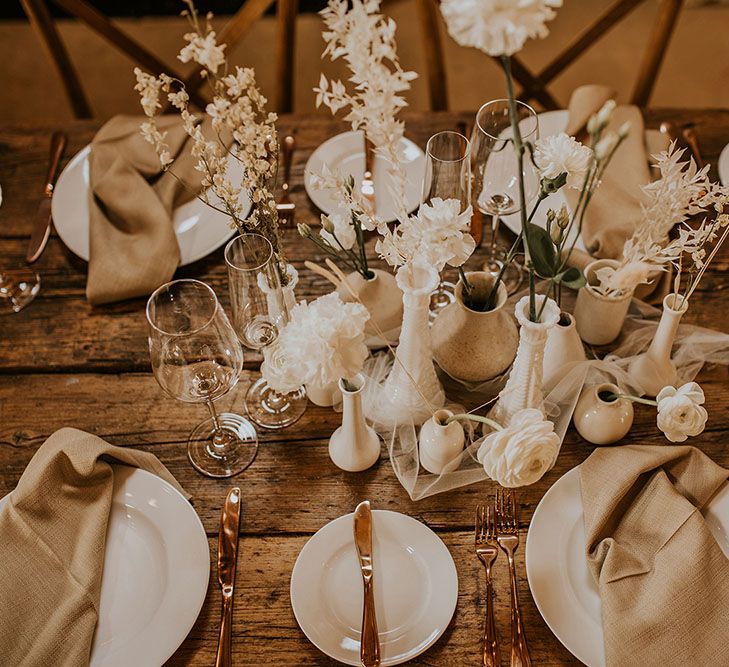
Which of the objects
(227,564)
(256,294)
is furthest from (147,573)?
(256,294)

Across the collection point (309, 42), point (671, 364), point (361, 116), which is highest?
point (361, 116)

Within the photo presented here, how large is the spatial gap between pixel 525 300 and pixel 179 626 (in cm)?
59

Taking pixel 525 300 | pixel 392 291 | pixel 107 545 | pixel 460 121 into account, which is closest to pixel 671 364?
pixel 525 300

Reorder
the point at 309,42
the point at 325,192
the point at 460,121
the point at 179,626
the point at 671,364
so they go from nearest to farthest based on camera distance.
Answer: the point at 179,626 → the point at 671,364 → the point at 325,192 → the point at 460,121 → the point at 309,42

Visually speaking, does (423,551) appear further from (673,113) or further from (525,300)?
(673,113)

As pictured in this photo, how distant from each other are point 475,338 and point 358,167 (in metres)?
0.55

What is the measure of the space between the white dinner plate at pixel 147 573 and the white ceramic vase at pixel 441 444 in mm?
314

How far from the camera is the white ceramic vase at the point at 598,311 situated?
3.68 ft

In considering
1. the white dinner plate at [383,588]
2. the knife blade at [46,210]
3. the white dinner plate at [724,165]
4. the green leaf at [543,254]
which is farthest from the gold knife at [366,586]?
the white dinner plate at [724,165]

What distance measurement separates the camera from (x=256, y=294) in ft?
3.37

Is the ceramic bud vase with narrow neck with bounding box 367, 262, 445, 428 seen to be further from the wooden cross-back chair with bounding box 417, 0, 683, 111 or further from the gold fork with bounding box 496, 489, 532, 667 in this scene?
the wooden cross-back chair with bounding box 417, 0, 683, 111

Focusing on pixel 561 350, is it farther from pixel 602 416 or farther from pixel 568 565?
pixel 568 565

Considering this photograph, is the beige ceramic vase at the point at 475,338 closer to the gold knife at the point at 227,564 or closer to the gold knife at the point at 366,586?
the gold knife at the point at 366,586

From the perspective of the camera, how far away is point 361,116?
78cm
